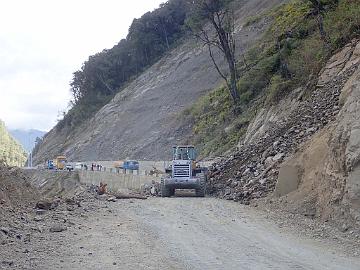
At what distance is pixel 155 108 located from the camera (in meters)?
64.0

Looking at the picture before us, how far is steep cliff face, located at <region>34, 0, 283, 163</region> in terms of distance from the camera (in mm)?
56344

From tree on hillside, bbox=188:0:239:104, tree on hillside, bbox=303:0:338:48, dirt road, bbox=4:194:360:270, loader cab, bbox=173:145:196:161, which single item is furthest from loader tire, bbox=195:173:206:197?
tree on hillside, bbox=188:0:239:104

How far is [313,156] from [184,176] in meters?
10.2

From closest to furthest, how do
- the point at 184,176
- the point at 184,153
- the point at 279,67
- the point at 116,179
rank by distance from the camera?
the point at 184,176 < the point at 184,153 < the point at 279,67 < the point at 116,179

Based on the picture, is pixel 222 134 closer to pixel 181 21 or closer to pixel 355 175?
pixel 355 175

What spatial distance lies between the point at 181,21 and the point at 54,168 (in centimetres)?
4122

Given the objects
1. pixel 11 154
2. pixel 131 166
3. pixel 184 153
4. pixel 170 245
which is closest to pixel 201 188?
pixel 184 153

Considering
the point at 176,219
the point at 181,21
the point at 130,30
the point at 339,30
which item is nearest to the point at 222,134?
the point at 339,30

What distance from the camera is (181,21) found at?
84.0 m

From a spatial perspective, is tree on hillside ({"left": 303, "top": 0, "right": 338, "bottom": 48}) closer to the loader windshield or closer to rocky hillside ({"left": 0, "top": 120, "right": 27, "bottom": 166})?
the loader windshield

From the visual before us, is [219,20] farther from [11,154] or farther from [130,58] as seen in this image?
[130,58]

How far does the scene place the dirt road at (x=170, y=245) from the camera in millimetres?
10227

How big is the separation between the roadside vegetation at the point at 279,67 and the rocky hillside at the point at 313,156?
4.62 ft

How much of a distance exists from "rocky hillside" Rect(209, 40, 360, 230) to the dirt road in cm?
149
